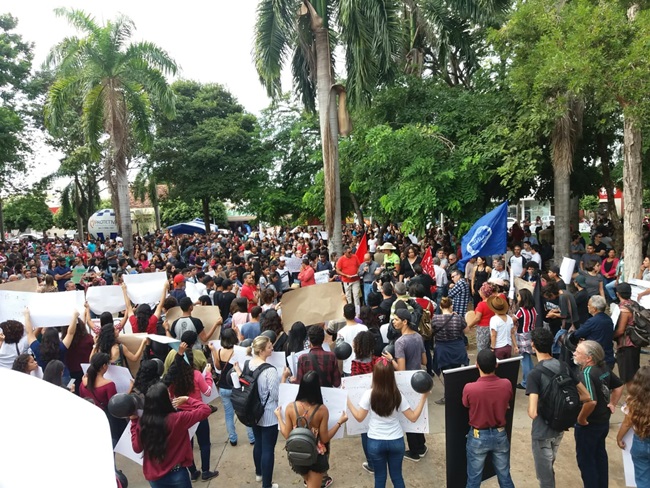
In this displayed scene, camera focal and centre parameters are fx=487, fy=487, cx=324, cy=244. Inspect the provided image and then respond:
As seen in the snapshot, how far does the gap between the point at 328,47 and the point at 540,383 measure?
38.9 feet

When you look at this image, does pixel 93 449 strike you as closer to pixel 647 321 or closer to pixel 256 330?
pixel 256 330

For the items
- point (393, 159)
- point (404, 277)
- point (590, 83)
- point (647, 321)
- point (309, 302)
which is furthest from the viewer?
point (393, 159)

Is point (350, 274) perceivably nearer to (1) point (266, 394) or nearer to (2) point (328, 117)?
(2) point (328, 117)

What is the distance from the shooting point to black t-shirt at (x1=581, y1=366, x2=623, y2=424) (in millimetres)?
3904

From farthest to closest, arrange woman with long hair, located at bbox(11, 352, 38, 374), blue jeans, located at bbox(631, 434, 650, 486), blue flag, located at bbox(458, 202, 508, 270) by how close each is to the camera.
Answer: blue flag, located at bbox(458, 202, 508, 270) → woman with long hair, located at bbox(11, 352, 38, 374) → blue jeans, located at bbox(631, 434, 650, 486)

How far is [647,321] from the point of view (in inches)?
222

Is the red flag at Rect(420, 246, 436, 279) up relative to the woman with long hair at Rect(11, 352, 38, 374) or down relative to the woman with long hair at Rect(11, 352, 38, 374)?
up

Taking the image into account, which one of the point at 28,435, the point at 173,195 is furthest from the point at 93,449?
the point at 173,195

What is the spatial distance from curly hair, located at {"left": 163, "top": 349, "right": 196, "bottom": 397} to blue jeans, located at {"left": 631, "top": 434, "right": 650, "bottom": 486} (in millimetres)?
3470

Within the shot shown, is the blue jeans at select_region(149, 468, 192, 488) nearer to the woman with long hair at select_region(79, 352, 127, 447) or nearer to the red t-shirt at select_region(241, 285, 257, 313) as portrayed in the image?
the woman with long hair at select_region(79, 352, 127, 447)

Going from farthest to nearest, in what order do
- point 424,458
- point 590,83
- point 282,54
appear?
point 282,54
point 590,83
point 424,458

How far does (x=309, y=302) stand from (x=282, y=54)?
9.45 m

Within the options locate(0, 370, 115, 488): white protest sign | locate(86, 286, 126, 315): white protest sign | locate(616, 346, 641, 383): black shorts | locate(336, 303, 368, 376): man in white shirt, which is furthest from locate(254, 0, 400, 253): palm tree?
locate(0, 370, 115, 488): white protest sign

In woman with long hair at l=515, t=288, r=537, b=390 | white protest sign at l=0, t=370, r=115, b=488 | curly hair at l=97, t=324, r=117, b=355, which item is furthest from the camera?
woman with long hair at l=515, t=288, r=537, b=390
